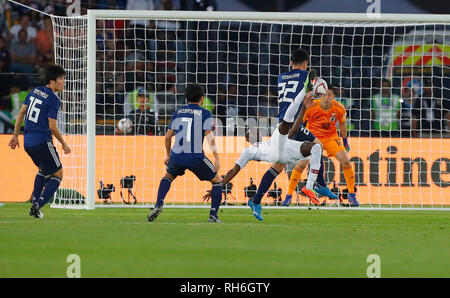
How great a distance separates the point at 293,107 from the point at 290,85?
70 centimetres

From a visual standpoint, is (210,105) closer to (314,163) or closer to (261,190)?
(314,163)

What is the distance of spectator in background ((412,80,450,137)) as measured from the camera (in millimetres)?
17906

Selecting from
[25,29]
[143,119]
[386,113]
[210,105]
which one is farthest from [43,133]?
[25,29]

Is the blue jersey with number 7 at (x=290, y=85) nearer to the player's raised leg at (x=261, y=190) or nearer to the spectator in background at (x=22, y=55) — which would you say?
the player's raised leg at (x=261, y=190)

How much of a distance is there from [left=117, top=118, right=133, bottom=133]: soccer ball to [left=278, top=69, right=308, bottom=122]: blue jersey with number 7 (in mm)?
5784

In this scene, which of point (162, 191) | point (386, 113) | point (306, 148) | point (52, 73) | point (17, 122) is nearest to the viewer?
point (162, 191)

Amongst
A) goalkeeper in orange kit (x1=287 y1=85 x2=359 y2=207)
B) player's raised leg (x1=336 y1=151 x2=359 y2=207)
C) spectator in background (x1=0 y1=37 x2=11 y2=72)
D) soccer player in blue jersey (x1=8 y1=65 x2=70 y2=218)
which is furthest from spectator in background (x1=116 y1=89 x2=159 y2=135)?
soccer player in blue jersey (x1=8 y1=65 x2=70 y2=218)

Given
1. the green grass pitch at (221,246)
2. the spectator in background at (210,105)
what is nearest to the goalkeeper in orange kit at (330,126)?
the green grass pitch at (221,246)

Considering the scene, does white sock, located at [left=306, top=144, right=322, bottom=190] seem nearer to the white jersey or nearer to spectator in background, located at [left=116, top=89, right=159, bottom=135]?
the white jersey

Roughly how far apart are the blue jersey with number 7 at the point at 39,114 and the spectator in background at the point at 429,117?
853 cm

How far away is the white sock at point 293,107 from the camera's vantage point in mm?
10969

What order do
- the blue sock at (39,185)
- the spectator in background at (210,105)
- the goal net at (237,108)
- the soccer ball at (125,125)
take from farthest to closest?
the spectator in background at (210,105) → the soccer ball at (125,125) → the goal net at (237,108) → the blue sock at (39,185)

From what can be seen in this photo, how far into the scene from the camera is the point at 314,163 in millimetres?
13086
